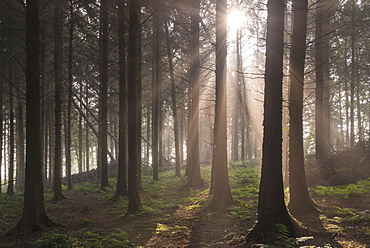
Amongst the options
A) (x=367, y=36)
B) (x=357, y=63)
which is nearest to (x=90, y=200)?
(x=367, y=36)

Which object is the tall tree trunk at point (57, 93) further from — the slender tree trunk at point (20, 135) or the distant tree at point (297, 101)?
the distant tree at point (297, 101)

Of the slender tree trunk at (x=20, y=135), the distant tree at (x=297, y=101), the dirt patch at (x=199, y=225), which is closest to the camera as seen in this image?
the dirt patch at (x=199, y=225)

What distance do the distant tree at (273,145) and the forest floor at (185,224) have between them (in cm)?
61

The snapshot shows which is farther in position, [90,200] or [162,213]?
[90,200]

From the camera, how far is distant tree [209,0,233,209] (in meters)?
10.3

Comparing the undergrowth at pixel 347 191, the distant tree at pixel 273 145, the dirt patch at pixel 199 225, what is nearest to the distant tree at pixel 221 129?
the dirt patch at pixel 199 225

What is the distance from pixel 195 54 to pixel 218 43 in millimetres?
4938

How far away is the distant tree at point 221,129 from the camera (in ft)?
33.7

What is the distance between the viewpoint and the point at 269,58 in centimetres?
657

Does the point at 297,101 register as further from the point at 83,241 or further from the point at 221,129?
the point at 83,241

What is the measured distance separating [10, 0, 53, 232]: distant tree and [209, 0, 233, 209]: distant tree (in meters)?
5.58

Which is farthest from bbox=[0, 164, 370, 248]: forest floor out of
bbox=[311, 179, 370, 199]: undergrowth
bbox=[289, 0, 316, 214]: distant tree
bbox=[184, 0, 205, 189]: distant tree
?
bbox=[184, 0, 205, 189]: distant tree

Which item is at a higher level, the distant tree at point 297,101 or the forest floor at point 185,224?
the distant tree at point 297,101

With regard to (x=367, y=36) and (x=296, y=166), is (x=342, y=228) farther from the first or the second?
(x=367, y=36)
